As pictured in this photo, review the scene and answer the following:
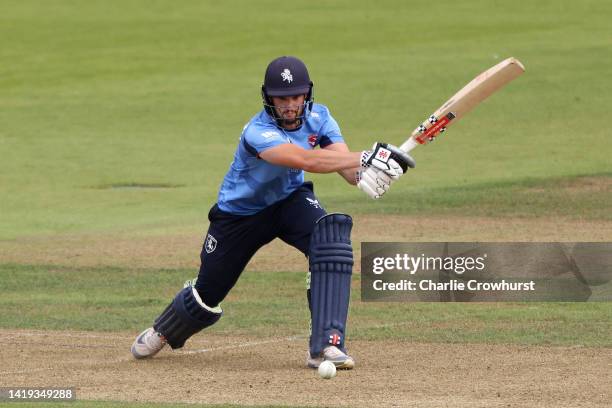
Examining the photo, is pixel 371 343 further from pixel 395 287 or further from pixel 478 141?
pixel 478 141

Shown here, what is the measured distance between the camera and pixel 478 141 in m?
25.2

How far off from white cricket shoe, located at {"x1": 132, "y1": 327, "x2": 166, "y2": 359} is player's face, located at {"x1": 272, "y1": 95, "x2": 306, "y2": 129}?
166 centimetres

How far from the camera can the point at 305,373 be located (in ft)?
27.2

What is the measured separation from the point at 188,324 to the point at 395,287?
331 cm

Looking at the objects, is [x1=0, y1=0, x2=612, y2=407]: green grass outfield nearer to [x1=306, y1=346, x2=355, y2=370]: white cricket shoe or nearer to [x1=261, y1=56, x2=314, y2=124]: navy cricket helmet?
[x1=306, y1=346, x2=355, y2=370]: white cricket shoe

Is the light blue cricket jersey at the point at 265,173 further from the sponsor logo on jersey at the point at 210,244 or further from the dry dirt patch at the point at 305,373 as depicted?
the dry dirt patch at the point at 305,373

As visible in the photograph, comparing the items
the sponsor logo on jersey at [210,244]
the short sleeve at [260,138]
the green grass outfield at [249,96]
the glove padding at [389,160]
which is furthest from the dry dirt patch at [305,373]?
the green grass outfield at [249,96]

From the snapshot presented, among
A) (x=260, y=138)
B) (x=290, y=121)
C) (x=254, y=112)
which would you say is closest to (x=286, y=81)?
(x=290, y=121)

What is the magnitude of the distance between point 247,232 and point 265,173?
390mm

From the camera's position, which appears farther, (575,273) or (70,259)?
(70,259)

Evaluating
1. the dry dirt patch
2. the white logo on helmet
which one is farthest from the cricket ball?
the white logo on helmet

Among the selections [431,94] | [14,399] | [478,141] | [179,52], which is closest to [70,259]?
Answer: [14,399]

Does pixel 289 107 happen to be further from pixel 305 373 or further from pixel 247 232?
pixel 305 373

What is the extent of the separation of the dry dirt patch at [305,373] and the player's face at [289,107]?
4.95 feet
